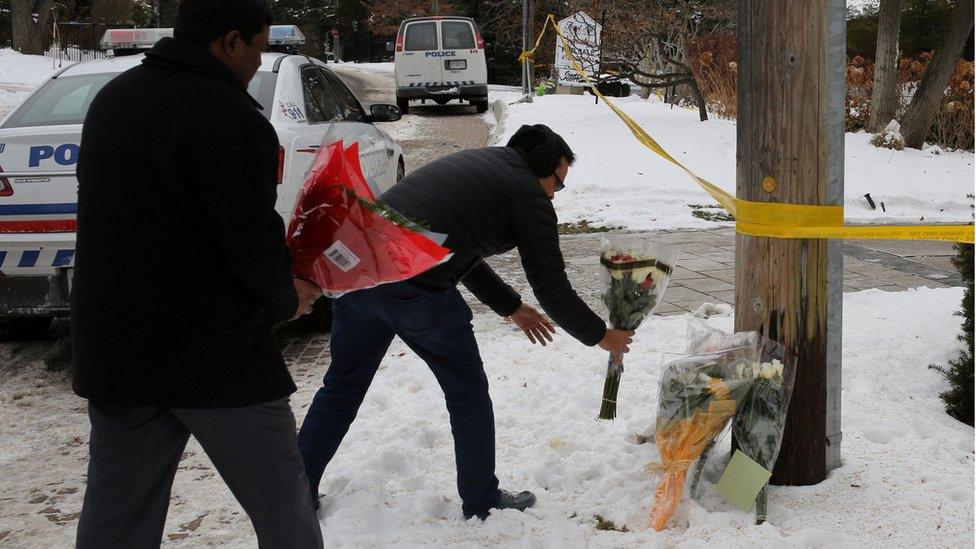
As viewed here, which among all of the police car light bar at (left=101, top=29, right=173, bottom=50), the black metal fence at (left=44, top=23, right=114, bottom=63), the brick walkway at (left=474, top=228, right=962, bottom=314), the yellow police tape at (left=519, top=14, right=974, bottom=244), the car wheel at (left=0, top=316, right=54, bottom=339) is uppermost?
the black metal fence at (left=44, top=23, right=114, bottom=63)

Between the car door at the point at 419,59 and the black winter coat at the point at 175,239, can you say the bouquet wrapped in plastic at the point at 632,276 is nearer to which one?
the black winter coat at the point at 175,239

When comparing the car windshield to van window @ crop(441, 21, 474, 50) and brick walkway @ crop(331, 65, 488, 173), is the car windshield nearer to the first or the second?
brick walkway @ crop(331, 65, 488, 173)

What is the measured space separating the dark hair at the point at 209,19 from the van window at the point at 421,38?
20249mm

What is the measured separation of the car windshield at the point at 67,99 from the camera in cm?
580

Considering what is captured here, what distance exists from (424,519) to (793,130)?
6.31 ft

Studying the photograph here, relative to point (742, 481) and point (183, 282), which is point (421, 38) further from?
point (183, 282)

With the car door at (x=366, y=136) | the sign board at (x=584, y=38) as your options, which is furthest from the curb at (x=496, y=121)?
the car door at (x=366, y=136)

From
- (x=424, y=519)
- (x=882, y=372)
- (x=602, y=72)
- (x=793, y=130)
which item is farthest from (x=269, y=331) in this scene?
(x=602, y=72)

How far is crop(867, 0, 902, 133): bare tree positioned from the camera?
13.5 meters

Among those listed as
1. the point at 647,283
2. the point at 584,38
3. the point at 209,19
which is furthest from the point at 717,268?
the point at 584,38

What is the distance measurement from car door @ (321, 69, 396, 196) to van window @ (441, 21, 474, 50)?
14382mm

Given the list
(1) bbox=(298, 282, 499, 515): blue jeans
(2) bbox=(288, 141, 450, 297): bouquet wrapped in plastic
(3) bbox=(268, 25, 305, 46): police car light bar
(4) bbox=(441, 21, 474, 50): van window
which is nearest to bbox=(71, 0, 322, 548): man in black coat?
(2) bbox=(288, 141, 450, 297): bouquet wrapped in plastic

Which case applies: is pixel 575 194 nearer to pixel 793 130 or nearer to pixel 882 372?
pixel 882 372

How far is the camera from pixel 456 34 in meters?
22.2
